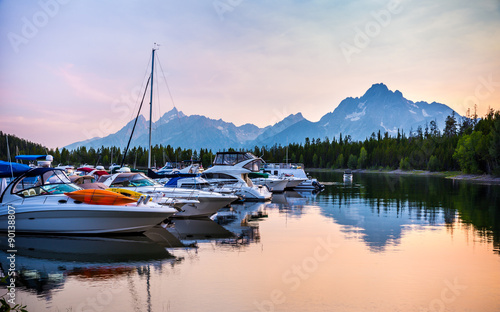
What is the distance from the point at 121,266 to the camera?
15.1m

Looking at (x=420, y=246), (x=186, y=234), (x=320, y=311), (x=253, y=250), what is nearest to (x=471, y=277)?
(x=420, y=246)

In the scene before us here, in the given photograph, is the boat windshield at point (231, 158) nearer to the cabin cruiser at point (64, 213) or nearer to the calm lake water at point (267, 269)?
the calm lake water at point (267, 269)

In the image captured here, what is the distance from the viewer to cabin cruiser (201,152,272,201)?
42281 millimetres

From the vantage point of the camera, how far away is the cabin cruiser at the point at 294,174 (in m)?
61.2

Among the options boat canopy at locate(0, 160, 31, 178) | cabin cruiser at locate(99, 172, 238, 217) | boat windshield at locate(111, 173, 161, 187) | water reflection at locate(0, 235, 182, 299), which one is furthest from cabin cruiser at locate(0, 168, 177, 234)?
boat windshield at locate(111, 173, 161, 187)

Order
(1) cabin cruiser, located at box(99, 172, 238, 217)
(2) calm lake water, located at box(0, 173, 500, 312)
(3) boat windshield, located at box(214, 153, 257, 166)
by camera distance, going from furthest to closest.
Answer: (3) boat windshield, located at box(214, 153, 257, 166)
(1) cabin cruiser, located at box(99, 172, 238, 217)
(2) calm lake water, located at box(0, 173, 500, 312)

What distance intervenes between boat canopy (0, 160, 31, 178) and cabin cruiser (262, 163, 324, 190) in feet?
134

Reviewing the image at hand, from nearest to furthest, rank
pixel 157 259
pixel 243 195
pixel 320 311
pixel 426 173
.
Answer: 1. pixel 320 311
2. pixel 157 259
3. pixel 243 195
4. pixel 426 173

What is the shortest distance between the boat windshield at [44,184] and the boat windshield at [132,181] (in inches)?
216

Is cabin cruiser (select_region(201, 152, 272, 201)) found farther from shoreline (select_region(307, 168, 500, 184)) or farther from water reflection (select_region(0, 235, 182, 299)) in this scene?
shoreline (select_region(307, 168, 500, 184))

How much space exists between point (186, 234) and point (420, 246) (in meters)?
11.6

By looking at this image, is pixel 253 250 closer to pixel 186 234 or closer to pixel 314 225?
pixel 186 234

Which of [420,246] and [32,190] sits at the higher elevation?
[32,190]

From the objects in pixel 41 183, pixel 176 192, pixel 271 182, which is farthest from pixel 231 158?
pixel 41 183
